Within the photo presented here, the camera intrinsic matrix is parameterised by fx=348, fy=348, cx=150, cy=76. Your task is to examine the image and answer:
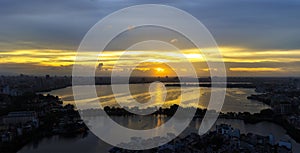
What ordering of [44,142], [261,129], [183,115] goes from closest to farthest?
1. [44,142]
2. [261,129]
3. [183,115]

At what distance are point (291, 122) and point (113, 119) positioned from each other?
124 inches

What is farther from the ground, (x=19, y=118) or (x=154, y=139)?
(x=19, y=118)

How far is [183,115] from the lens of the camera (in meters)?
6.55

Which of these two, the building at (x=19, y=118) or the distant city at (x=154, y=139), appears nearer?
the distant city at (x=154, y=139)

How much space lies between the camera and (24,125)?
5.51 m

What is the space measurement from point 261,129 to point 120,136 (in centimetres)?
262

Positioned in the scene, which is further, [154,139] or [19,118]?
[19,118]

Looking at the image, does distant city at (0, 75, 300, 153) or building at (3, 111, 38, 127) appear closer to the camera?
distant city at (0, 75, 300, 153)

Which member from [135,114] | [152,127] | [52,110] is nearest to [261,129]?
[152,127]

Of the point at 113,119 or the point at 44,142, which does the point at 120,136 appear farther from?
the point at 113,119

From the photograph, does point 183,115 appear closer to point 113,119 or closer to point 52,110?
point 113,119

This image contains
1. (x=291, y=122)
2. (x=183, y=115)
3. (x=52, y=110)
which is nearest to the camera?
(x=291, y=122)

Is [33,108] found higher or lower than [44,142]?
higher

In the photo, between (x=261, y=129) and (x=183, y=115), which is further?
(x=183, y=115)
